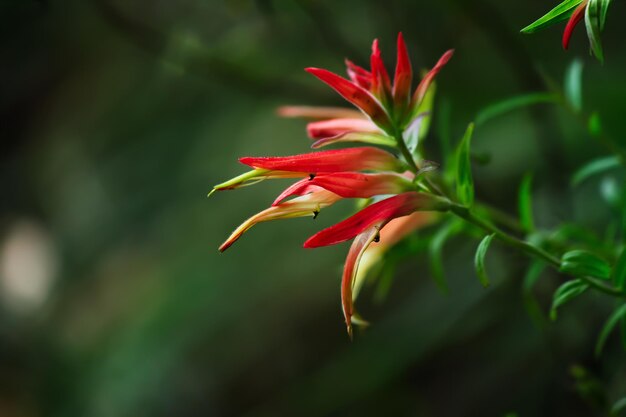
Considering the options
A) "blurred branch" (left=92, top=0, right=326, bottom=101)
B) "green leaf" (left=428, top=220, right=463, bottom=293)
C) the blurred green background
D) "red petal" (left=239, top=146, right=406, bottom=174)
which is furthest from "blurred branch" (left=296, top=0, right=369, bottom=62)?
"red petal" (left=239, top=146, right=406, bottom=174)

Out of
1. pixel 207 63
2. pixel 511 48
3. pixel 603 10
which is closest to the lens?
pixel 603 10

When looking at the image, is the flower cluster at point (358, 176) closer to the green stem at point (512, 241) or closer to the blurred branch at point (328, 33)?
the green stem at point (512, 241)

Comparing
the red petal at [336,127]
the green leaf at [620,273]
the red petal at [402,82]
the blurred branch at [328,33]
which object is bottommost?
the green leaf at [620,273]

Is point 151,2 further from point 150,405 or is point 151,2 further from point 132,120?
point 150,405

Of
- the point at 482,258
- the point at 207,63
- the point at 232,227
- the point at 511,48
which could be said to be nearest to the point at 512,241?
the point at 482,258

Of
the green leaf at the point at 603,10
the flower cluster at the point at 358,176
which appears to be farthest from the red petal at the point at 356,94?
the green leaf at the point at 603,10

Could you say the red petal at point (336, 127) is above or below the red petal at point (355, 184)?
above

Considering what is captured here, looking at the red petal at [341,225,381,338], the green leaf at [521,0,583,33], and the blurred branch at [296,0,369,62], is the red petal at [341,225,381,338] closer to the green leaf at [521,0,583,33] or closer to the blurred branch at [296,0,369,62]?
the green leaf at [521,0,583,33]

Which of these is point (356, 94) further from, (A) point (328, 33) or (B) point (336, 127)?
(A) point (328, 33)
